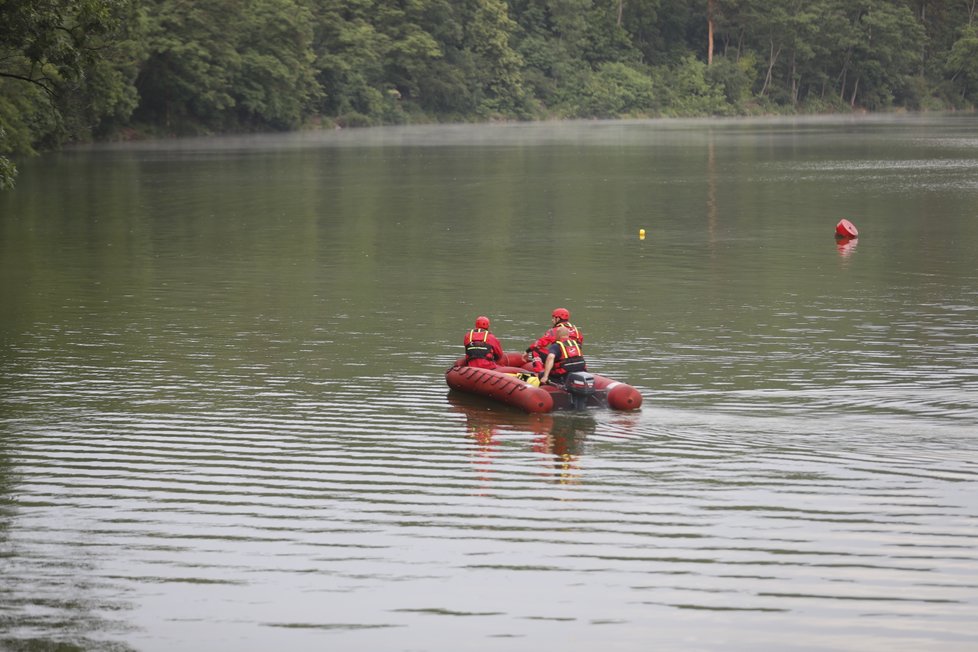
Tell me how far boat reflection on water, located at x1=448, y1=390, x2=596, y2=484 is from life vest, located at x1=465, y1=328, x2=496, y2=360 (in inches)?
22.6

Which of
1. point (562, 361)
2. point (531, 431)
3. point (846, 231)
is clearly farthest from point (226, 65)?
point (531, 431)

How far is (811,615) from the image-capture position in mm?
11672

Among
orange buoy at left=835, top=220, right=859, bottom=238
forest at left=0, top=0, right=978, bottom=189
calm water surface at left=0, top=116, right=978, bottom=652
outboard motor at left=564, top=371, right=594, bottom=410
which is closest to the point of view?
calm water surface at left=0, top=116, right=978, bottom=652

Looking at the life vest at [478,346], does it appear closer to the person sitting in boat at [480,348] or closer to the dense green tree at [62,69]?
the person sitting in boat at [480,348]

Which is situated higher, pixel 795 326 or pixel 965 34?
pixel 965 34

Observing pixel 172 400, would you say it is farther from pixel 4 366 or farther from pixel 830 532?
pixel 830 532

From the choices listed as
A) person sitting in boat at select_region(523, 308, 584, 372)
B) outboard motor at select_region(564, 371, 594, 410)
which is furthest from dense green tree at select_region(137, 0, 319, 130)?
outboard motor at select_region(564, 371, 594, 410)

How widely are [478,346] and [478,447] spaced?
10.8 ft

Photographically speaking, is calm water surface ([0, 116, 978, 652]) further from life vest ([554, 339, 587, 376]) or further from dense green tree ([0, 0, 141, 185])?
dense green tree ([0, 0, 141, 185])

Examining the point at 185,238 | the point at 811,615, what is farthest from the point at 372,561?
the point at 185,238

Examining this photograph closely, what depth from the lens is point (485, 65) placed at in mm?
151250

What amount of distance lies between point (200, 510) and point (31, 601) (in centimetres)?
272

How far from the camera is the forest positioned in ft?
309

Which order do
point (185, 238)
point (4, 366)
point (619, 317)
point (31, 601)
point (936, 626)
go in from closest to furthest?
point (936, 626)
point (31, 601)
point (4, 366)
point (619, 317)
point (185, 238)
